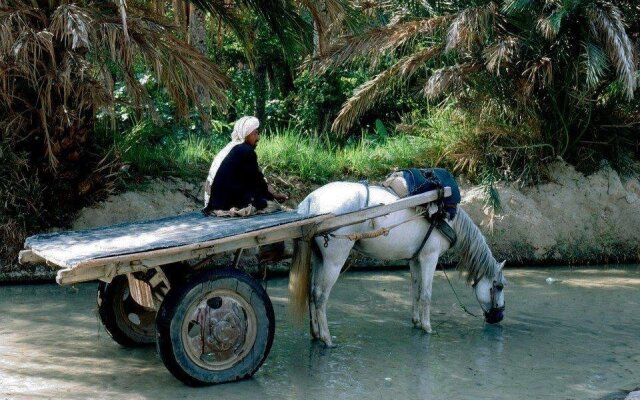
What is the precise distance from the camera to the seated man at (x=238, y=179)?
305 inches

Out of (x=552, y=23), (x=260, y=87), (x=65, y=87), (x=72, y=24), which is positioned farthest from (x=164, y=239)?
(x=260, y=87)

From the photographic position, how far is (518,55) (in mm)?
12453

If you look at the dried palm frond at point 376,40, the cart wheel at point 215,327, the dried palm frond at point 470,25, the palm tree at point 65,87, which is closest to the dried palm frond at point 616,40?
the dried palm frond at point 470,25

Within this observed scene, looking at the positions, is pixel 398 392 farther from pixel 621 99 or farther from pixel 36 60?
pixel 621 99

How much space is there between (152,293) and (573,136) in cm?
804

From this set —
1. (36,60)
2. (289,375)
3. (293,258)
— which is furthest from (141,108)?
(289,375)

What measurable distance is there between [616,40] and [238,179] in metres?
5.92

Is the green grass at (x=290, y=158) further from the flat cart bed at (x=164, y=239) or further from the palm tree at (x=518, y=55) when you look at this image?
the flat cart bed at (x=164, y=239)

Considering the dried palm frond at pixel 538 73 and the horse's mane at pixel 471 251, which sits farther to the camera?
the dried palm frond at pixel 538 73

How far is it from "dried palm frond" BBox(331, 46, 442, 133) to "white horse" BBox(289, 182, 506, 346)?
4368 mm

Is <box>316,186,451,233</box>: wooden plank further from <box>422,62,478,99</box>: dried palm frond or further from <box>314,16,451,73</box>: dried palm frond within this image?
<box>314,16,451,73</box>: dried palm frond

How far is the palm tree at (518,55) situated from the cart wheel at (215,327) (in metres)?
5.27

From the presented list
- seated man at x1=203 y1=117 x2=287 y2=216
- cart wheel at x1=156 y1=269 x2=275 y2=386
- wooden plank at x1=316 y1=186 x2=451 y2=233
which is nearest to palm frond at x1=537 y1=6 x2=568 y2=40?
wooden plank at x1=316 y1=186 x2=451 y2=233

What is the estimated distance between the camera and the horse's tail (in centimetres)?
780
